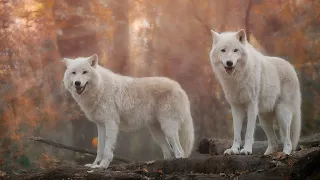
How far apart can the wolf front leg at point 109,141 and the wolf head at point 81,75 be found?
2.11 ft

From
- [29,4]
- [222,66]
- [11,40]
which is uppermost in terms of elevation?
[29,4]

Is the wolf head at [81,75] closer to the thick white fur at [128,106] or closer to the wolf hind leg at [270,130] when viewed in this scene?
the thick white fur at [128,106]

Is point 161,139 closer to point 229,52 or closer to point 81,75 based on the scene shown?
point 81,75

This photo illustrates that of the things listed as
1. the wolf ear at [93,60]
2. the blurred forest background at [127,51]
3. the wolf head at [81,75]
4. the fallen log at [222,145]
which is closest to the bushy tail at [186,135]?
the fallen log at [222,145]

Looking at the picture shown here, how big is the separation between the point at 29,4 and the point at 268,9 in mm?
6728

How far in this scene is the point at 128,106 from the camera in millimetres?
6230

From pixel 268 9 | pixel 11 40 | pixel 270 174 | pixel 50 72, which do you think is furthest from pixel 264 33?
pixel 270 174

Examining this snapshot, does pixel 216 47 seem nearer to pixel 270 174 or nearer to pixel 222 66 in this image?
pixel 222 66

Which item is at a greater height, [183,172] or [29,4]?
[29,4]

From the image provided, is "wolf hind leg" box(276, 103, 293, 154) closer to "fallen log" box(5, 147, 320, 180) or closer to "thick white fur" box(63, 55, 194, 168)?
"fallen log" box(5, 147, 320, 180)

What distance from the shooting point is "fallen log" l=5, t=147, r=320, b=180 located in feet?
13.5

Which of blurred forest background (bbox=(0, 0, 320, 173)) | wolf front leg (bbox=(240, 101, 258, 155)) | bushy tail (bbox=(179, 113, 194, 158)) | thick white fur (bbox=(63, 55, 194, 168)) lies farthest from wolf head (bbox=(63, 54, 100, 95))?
blurred forest background (bbox=(0, 0, 320, 173))

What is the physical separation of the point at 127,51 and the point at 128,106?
5.51 m

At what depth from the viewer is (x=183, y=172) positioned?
5.21m
